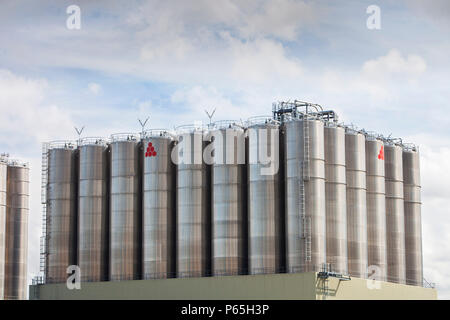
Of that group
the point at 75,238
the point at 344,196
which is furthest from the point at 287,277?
the point at 75,238

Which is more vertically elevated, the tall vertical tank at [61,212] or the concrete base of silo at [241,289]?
the tall vertical tank at [61,212]

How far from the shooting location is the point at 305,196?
7894 centimetres

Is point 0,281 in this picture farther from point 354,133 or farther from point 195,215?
point 354,133

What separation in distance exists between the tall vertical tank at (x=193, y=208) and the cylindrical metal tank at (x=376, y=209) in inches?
607

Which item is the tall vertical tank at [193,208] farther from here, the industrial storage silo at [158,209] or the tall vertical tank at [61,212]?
the tall vertical tank at [61,212]

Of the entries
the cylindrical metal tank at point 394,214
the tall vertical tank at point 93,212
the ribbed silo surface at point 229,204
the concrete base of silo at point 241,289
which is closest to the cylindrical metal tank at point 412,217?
the cylindrical metal tank at point 394,214

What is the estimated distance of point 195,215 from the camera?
8319 cm

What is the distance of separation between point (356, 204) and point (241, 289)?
13943mm

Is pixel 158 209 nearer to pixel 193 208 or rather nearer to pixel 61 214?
pixel 193 208

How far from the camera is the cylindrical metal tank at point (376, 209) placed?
85688mm

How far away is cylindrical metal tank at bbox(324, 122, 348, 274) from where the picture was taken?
7994 cm

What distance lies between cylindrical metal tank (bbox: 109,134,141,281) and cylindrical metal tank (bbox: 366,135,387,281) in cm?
2197

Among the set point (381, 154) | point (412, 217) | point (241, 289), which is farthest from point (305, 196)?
point (412, 217)

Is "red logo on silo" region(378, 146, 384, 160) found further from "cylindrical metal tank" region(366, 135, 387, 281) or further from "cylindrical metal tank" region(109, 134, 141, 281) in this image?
"cylindrical metal tank" region(109, 134, 141, 281)
